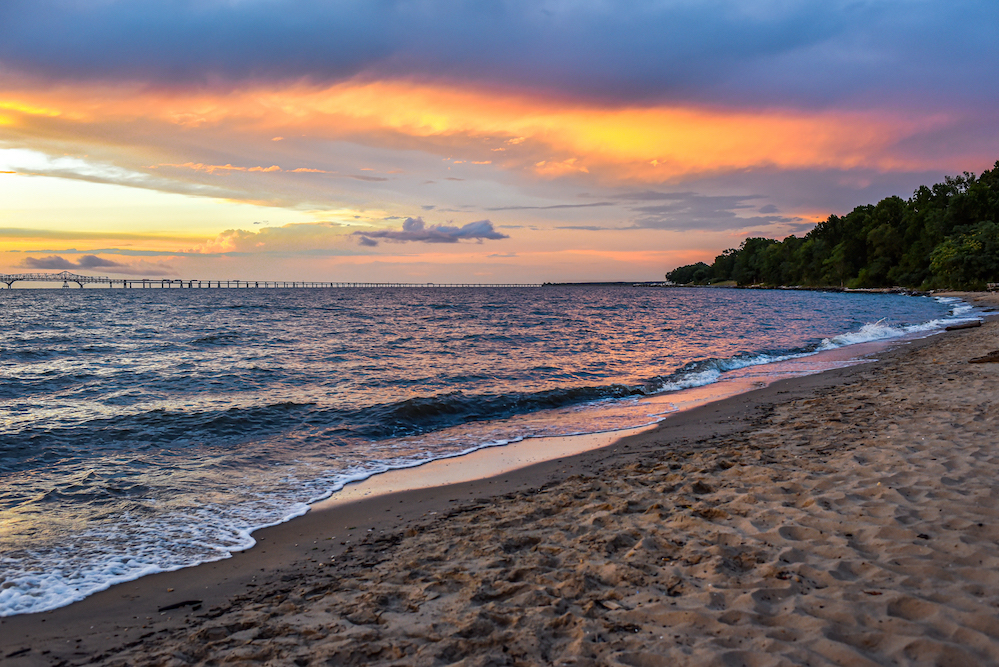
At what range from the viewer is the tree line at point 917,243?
81750 millimetres

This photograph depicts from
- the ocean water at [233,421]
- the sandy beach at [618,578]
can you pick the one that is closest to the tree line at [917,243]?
the ocean water at [233,421]

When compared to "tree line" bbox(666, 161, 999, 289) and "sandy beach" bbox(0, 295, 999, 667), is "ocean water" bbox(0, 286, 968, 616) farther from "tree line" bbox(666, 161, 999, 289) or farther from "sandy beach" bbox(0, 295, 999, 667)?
"tree line" bbox(666, 161, 999, 289)

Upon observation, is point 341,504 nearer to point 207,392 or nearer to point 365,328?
point 207,392

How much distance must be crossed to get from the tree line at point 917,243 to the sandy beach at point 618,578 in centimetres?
9698

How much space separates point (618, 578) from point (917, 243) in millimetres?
132588

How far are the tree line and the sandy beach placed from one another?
96982mm

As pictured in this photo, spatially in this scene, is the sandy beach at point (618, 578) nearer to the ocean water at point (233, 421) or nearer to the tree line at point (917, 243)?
the ocean water at point (233, 421)

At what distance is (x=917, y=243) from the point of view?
108312 millimetres

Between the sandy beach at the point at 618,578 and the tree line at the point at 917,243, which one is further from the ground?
the tree line at the point at 917,243

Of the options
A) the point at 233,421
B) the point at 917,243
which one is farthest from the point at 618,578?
the point at 917,243

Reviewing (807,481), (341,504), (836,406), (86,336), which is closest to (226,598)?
(341,504)

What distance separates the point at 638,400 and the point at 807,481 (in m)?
8.60

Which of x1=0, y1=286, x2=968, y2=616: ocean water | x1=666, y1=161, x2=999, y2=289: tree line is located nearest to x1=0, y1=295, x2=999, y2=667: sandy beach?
x1=0, y1=286, x2=968, y2=616: ocean water

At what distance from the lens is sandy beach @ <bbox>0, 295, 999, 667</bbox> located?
3.61m
